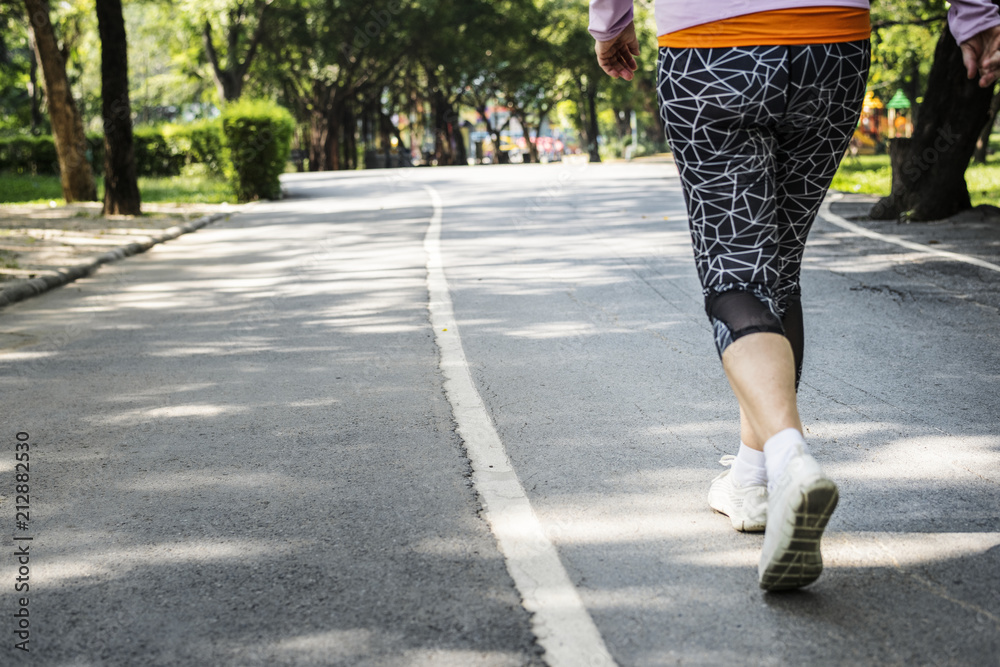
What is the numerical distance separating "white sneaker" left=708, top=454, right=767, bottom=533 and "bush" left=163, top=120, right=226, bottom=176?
20.4m

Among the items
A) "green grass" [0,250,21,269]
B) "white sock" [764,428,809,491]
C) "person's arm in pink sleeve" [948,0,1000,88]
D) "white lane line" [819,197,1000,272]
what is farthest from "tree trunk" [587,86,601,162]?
"white sock" [764,428,809,491]

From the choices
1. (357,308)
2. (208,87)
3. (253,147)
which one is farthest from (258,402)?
(208,87)

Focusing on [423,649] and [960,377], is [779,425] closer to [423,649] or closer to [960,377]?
[423,649]

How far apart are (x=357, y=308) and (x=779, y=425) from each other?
16.6ft

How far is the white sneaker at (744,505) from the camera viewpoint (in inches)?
116

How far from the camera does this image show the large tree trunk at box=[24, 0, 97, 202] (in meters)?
19.9

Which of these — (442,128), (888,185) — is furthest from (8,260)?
(442,128)

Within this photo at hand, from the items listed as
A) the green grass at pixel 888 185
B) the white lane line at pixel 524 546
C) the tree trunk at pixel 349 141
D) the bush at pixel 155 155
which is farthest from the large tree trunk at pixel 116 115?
the tree trunk at pixel 349 141

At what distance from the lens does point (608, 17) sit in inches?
118

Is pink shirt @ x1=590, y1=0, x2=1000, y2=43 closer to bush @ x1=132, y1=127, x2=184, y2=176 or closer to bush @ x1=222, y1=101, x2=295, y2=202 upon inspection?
bush @ x1=222, y1=101, x2=295, y2=202

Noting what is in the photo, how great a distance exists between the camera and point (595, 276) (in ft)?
A: 27.4

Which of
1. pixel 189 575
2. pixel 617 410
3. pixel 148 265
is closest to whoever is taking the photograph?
pixel 189 575

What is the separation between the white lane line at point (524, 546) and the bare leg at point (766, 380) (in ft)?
2.11

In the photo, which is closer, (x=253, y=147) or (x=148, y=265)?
(x=148, y=265)
